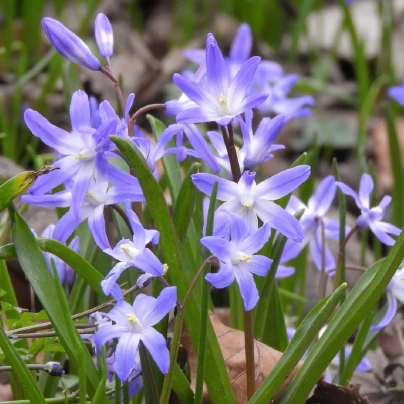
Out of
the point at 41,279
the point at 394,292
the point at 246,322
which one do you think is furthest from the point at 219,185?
the point at 394,292

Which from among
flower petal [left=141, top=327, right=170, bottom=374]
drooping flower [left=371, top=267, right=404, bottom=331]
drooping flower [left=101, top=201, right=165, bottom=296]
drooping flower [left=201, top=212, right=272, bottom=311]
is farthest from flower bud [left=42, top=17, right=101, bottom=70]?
drooping flower [left=371, top=267, right=404, bottom=331]

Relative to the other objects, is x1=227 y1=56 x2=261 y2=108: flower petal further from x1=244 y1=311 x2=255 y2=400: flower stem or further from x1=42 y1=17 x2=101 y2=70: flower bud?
x1=244 y1=311 x2=255 y2=400: flower stem

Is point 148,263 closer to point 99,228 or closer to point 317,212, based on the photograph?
point 99,228

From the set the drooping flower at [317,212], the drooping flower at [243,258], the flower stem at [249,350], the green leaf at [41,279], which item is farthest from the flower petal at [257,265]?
the drooping flower at [317,212]

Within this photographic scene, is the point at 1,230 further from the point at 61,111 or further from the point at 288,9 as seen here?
the point at 288,9

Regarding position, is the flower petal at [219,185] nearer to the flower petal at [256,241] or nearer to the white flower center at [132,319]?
the flower petal at [256,241]

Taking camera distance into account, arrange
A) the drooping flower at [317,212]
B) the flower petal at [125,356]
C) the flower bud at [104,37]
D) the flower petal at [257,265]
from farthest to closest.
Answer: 1. the drooping flower at [317,212]
2. the flower bud at [104,37]
3. the flower petal at [257,265]
4. the flower petal at [125,356]
